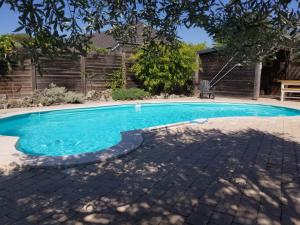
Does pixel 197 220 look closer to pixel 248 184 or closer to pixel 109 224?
pixel 109 224

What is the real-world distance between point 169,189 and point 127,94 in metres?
10.8

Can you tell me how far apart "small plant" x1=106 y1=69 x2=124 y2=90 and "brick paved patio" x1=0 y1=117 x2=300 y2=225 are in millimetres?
10121

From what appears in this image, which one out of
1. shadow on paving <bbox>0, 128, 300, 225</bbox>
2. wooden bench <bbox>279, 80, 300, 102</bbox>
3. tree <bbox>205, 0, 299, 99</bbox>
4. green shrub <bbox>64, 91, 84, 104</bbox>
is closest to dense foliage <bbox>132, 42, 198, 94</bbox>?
green shrub <bbox>64, 91, 84, 104</bbox>

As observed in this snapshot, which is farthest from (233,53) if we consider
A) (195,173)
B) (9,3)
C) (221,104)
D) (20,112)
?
(221,104)

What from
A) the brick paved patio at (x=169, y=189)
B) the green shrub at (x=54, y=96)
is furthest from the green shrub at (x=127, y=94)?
the brick paved patio at (x=169, y=189)

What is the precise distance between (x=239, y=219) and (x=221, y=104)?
1071 centimetres

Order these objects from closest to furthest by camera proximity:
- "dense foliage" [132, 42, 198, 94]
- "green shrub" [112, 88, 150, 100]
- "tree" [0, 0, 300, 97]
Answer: "tree" [0, 0, 300, 97] < "green shrub" [112, 88, 150, 100] < "dense foliage" [132, 42, 198, 94]

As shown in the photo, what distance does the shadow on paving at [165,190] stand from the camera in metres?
2.61

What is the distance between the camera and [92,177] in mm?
3557

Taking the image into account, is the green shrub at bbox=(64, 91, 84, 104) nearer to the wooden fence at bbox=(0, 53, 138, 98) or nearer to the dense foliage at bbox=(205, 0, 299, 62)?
the wooden fence at bbox=(0, 53, 138, 98)

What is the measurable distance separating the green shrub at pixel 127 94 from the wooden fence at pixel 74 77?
1.06 meters

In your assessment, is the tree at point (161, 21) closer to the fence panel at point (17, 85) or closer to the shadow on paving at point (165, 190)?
the shadow on paving at point (165, 190)

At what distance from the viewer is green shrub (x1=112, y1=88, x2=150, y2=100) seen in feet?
44.8

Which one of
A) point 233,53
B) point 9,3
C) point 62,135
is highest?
point 9,3
